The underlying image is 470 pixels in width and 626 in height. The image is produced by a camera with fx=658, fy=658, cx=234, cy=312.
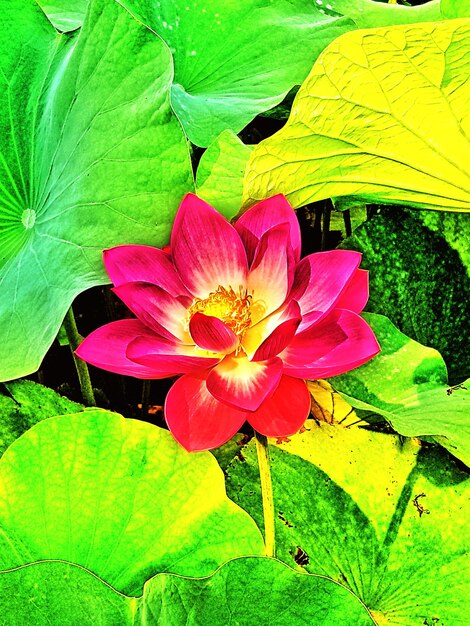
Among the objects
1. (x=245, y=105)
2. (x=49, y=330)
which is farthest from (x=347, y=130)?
(x=49, y=330)

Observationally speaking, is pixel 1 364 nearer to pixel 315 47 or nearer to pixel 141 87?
pixel 141 87

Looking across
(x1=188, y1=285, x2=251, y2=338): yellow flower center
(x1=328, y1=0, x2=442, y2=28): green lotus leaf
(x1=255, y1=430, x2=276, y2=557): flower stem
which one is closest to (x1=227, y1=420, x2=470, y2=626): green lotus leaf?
(x1=255, y1=430, x2=276, y2=557): flower stem

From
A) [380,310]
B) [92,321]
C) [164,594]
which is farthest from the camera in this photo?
Answer: [92,321]

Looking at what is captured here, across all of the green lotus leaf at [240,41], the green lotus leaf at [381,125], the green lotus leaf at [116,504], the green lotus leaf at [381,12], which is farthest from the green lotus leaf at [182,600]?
the green lotus leaf at [381,12]

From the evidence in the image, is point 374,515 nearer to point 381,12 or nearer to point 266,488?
point 266,488

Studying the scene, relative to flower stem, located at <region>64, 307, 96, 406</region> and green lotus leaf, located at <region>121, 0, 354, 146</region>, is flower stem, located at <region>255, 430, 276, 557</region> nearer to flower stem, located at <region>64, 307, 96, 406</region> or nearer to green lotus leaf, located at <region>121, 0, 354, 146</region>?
flower stem, located at <region>64, 307, 96, 406</region>

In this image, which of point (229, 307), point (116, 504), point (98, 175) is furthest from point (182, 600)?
point (98, 175)
